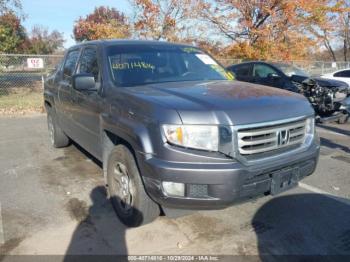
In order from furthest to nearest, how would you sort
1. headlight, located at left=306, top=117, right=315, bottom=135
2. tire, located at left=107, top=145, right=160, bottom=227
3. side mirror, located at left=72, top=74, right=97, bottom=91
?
side mirror, located at left=72, top=74, right=97, bottom=91 → headlight, located at left=306, top=117, right=315, bottom=135 → tire, located at left=107, top=145, right=160, bottom=227

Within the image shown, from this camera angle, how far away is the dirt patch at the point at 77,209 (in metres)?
4.04

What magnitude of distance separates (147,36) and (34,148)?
1347cm

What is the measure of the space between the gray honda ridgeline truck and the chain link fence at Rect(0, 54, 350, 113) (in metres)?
8.85

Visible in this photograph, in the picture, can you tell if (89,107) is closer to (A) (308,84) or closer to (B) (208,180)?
(B) (208,180)

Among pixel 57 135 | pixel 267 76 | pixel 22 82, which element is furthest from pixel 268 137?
pixel 22 82

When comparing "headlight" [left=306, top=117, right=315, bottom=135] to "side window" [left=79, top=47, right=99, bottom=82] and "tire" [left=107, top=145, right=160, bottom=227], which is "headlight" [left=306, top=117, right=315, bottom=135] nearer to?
"tire" [left=107, top=145, right=160, bottom=227]

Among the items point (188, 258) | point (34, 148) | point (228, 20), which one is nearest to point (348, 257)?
point (188, 258)

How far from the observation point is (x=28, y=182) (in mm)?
5191

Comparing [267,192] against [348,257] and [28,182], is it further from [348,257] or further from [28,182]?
[28,182]

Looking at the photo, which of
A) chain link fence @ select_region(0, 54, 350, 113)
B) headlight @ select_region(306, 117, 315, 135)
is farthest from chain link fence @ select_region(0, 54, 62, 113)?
headlight @ select_region(306, 117, 315, 135)

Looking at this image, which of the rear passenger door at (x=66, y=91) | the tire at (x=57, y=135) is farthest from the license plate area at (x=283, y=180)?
the tire at (x=57, y=135)

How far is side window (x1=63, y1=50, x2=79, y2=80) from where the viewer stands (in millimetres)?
5352

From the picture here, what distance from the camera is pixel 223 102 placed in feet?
10.7

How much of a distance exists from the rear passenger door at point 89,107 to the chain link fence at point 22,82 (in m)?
7.92
